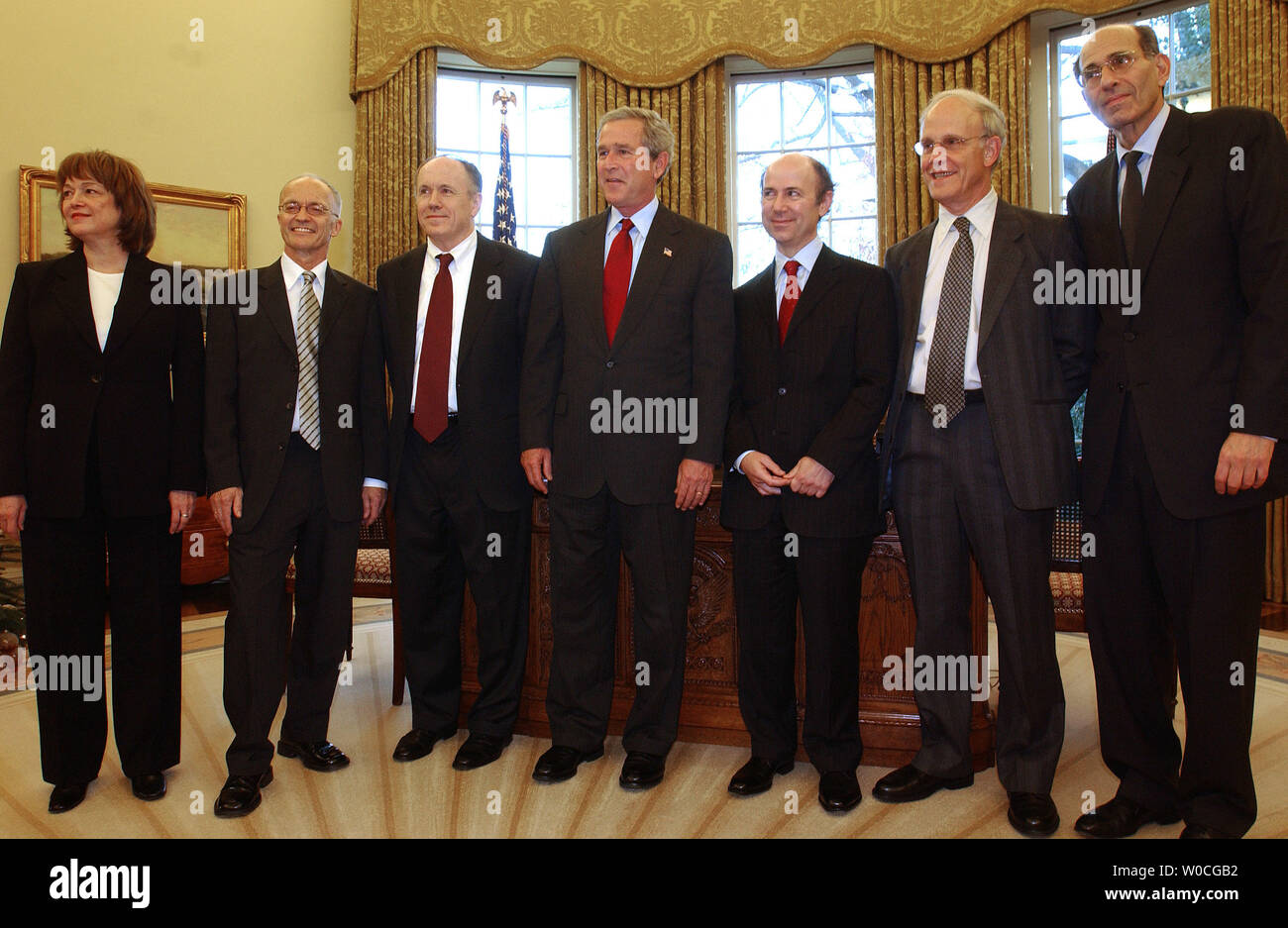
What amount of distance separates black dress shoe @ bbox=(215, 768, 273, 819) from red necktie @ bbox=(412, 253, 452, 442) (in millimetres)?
1130

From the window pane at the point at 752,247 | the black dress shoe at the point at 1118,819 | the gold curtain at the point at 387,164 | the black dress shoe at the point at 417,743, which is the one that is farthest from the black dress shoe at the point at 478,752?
the window pane at the point at 752,247

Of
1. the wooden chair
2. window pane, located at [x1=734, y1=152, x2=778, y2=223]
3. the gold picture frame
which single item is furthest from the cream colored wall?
the wooden chair

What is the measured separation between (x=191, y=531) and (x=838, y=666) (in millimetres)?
4914

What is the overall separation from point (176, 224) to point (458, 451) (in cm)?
469

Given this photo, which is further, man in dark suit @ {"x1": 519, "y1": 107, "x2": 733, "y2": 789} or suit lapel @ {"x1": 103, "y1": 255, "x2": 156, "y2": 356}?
man in dark suit @ {"x1": 519, "y1": 107, "x2": 733, "y2": 789}

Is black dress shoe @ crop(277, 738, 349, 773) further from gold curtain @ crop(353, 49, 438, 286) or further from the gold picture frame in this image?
gold curtain @ crop(353, 49, 438, 286)

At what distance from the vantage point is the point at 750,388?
289 centimetres

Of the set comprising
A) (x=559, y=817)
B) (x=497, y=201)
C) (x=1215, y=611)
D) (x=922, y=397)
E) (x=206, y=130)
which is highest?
(x=206, y=130)

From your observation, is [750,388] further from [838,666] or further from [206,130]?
[206,130]

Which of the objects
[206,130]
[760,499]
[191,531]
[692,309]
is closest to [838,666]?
[760,499]

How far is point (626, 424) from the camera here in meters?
2.85

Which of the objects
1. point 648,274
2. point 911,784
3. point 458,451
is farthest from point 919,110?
point 911,784

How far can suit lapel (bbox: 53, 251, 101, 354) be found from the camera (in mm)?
2697

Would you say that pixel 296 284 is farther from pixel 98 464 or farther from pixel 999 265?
pixel 999 265
